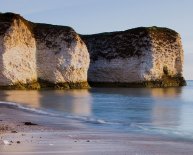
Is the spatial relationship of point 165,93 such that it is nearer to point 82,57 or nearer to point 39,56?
point 82,57

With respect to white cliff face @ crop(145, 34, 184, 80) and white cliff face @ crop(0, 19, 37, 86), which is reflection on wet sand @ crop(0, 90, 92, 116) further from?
white cliff face @ crop(145, 34, 184, 80)

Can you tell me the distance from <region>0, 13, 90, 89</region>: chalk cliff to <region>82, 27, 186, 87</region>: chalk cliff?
9.22m

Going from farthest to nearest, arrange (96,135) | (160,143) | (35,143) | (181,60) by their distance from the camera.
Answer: (181,60) → (96,135) → (160,143) → (35,143)

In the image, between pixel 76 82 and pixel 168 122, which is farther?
pixel 76 82

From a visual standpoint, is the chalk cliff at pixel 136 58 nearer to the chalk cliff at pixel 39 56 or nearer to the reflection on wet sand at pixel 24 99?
the chalk cliff at pixel 39 56

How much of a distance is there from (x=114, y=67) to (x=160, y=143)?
5501 cm

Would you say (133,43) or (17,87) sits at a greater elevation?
(133,43)

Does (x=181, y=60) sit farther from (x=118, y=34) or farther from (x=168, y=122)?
(x=168, y=122)

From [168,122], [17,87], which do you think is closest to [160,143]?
[168,122]

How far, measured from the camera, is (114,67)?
64.4 meters

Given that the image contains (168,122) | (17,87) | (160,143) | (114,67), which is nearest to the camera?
(160,143)

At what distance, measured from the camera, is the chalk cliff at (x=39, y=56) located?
43838 millimetres

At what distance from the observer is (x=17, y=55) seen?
45.0 m

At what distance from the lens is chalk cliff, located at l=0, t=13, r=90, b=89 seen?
43838 millimetres
